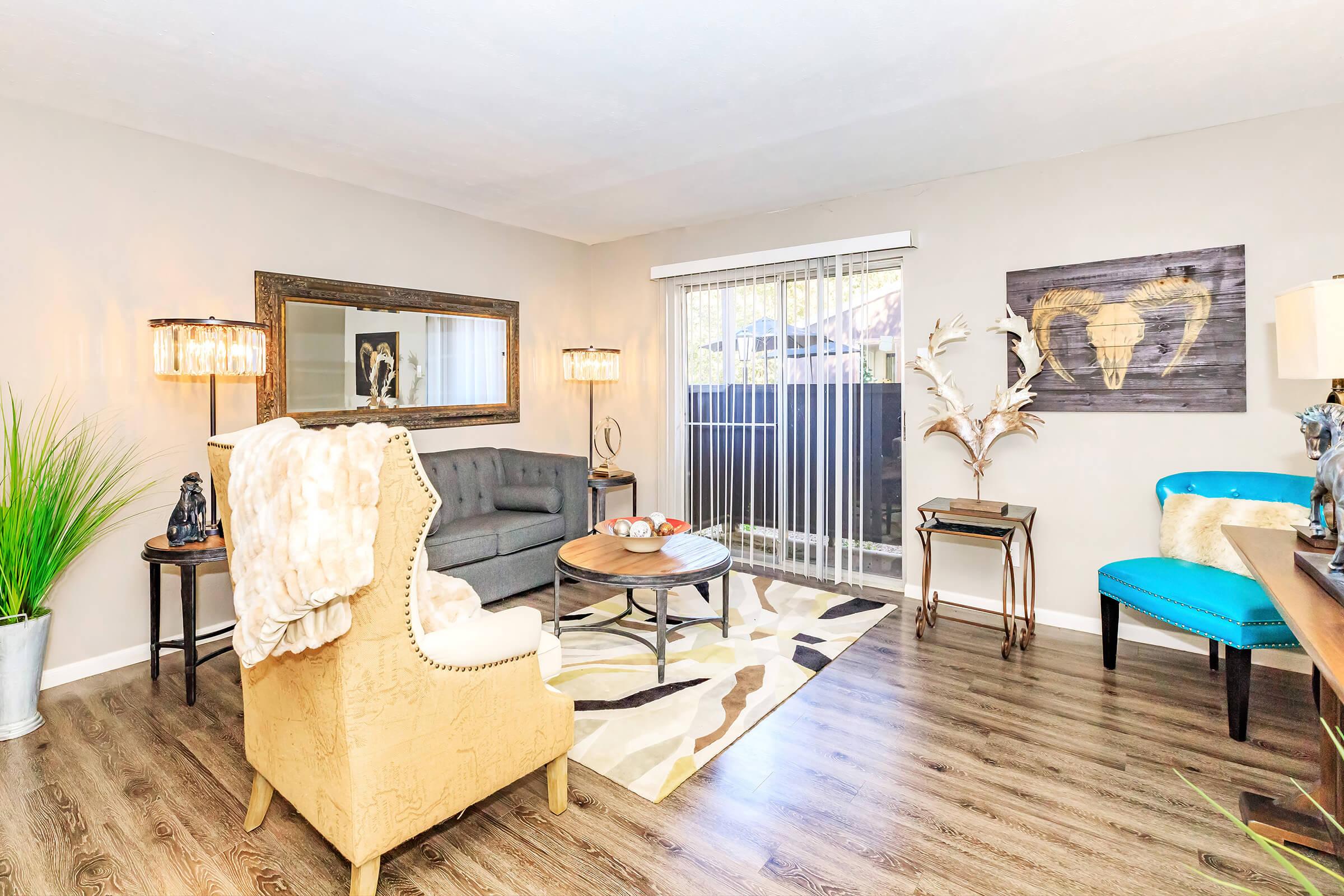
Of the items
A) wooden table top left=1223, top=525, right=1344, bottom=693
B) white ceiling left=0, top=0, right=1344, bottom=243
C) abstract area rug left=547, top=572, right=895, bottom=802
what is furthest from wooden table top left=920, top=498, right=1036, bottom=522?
white ceiling left=0, top=0, right=1344, bottom=243

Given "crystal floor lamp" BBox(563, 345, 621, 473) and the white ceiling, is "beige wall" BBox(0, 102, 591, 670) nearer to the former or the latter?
the white ceiling

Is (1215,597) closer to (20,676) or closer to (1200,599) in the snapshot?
(1200,599)

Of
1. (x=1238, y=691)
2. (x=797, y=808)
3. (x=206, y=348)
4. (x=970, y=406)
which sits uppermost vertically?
(x=206, y=348)

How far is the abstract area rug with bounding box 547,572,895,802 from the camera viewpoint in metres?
2.54

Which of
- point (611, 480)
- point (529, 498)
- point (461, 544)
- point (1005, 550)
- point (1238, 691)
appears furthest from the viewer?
point (611, 480)

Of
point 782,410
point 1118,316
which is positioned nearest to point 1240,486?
point 1118,316

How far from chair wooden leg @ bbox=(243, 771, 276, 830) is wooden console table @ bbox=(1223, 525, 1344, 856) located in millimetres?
2656

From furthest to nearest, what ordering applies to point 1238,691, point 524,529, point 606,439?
point 606,439 → point 524,529 → point 1238,691

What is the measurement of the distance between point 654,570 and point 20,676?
2.48 m

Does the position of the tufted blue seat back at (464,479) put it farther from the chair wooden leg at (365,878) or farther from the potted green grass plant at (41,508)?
the chair wooden leg at (365,878)

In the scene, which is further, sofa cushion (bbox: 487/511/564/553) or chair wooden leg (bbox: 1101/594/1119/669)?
sofa cushion (bbox: 487/511/564/553)

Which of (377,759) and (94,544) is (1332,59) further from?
(94,544)

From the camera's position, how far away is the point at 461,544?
A: 392cm

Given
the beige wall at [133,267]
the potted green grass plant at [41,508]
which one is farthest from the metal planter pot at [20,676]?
the beige wall at [133,267]
